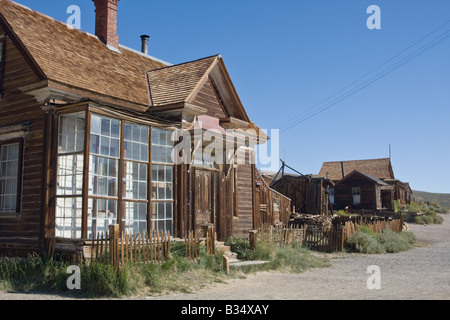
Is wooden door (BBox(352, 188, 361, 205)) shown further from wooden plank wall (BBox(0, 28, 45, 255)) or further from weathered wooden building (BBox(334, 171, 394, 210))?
wooden plank wall (BBox(0, 28, 45, 255))

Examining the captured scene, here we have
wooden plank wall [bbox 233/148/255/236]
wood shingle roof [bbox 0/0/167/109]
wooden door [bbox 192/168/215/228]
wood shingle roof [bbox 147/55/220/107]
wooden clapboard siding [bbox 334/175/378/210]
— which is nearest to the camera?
wood shingle roof [bbox 0/0/167/109]

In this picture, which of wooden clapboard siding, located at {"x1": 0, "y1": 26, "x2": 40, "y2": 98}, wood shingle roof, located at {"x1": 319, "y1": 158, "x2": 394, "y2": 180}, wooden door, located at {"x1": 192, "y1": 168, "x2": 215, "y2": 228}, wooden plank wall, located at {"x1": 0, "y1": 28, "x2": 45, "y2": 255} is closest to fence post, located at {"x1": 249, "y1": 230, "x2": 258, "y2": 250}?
wooden door, located at {"x1": 192, "y1": 168, "x2": 215, "y2": 228}

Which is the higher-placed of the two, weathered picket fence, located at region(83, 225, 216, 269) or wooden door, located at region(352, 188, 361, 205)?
wooden door, located at region(352, 188, 361, 205)

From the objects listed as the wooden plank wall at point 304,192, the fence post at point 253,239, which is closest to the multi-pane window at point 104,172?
the fence post at point 253,239

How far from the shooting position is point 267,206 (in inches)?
859

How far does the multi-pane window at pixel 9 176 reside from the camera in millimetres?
11393

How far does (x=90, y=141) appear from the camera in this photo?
1098 centimetres

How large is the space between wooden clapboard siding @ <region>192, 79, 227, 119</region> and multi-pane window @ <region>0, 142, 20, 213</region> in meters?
5.23

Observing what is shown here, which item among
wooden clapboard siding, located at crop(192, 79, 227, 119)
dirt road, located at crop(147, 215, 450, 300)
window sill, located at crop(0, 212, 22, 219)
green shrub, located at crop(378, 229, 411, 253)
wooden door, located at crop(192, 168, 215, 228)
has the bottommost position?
dirt road, located at crop(147, 215, 450, 300)

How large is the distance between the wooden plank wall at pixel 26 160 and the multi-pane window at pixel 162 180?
285cm

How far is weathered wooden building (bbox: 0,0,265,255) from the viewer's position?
1058cm

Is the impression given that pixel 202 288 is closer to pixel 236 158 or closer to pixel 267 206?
pixel 236 158

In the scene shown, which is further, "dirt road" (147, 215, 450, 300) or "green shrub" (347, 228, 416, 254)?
"green shrub" (347, 228, 416, 254)
